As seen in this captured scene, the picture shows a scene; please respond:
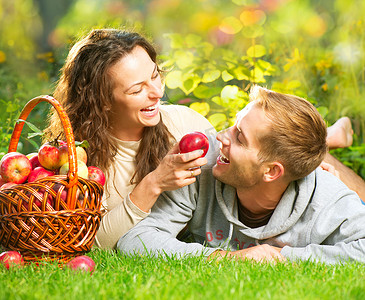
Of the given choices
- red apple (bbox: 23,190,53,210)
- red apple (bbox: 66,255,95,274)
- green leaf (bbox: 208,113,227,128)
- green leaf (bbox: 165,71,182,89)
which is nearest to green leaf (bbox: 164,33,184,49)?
green leaf (bbox: 165,71,182,89)

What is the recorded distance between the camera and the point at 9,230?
7.89 feet

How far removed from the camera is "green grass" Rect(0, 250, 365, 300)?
194 cm

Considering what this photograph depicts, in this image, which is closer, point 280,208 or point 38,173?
point 38,173

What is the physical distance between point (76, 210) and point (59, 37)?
134 inches

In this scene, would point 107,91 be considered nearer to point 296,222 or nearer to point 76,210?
point 76,210

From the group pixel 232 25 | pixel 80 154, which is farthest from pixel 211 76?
pixel 80 154

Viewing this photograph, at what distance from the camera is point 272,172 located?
2.86m

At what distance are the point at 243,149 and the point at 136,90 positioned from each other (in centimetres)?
74

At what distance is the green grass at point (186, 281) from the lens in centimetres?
194

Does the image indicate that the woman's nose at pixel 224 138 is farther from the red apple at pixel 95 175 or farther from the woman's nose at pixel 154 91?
the red apple at pixel 95 175

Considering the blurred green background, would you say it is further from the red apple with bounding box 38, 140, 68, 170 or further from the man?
the red apple with bounding box 38, 140, 68, 170

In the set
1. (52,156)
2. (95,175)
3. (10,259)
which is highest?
(52,156)

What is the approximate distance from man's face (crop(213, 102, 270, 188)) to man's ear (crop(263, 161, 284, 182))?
3 centimetres

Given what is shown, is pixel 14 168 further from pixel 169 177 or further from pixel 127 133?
pixel 127 133
